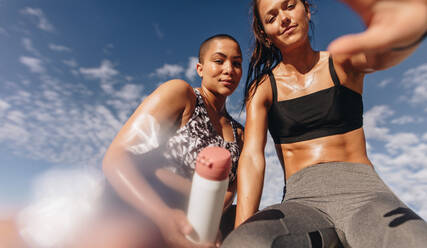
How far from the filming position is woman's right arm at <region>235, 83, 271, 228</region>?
2.14 m

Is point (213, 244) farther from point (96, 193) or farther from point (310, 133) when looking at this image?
point (310, 133)

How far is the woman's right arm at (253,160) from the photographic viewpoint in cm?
214

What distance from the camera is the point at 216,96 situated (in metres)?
3.05

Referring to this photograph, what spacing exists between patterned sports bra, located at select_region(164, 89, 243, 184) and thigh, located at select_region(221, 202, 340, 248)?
2.56ft

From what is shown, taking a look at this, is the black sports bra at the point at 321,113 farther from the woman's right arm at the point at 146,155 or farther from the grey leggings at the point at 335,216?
the woman's right arm at the point at 146,155

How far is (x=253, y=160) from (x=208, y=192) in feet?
2.82

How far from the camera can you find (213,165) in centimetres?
148

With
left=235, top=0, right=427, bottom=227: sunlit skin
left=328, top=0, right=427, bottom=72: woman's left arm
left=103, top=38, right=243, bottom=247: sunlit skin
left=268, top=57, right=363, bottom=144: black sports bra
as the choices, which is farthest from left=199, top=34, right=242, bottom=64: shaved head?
left=328, top=0, right=427, bottom=72: woman's left arm

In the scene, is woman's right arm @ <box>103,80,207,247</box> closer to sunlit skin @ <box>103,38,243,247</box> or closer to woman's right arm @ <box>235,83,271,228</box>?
sunlit skin @ <box>103,38,243,247</box>

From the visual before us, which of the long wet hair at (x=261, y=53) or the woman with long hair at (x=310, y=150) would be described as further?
the long wet hair at (x=261, y=53)

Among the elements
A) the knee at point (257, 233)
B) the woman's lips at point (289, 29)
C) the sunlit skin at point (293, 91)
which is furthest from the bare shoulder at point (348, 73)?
the knee at point (257, 233)

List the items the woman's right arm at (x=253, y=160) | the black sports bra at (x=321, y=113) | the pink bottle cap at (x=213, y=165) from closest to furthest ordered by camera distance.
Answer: the pink bottle cap at (x=213, y=165) → the woman's right arm at (x=253, y=160) → the black sports bra at (x=321, y=113)

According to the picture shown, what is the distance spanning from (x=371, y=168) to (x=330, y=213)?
0.55 meters

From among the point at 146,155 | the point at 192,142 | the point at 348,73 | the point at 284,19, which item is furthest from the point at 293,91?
the point at 146,155
